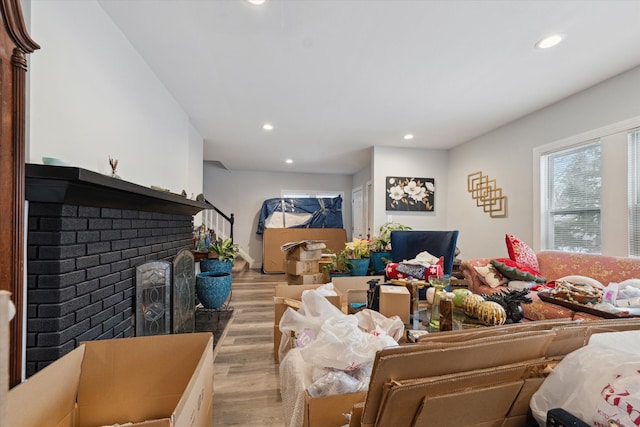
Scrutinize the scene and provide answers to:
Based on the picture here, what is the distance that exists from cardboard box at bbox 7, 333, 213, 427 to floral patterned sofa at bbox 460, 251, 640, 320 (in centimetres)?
241

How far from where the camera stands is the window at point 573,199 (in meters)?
2.55

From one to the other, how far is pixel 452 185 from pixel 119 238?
4605 millimetres

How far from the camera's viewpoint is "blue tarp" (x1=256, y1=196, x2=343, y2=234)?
6113 mm

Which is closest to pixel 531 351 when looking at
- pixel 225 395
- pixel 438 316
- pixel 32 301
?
pixel 438 316

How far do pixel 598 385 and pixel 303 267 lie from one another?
292cm

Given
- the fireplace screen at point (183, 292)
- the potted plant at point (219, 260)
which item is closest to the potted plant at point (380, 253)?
the potted plant at point (219, 260)

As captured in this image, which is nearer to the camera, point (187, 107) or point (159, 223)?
point (159, 223)

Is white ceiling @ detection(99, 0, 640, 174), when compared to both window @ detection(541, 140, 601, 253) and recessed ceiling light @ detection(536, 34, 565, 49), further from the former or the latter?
window @ detection(541, 140, 601, 253)

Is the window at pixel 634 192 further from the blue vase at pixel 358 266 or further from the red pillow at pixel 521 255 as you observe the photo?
the blue vase at pixel 358 266

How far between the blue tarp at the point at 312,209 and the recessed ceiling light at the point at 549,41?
478cm

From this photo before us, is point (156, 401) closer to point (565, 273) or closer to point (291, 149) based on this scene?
point (565, 273)

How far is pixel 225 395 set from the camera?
1615mm

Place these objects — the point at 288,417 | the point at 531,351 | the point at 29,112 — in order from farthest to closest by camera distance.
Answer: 1. the point at 288,417
2. the point at 29,112
3. the point at 531,351

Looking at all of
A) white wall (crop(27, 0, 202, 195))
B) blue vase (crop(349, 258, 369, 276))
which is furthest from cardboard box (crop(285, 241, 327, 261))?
white wall (crop(27, 0, 202, 195))
